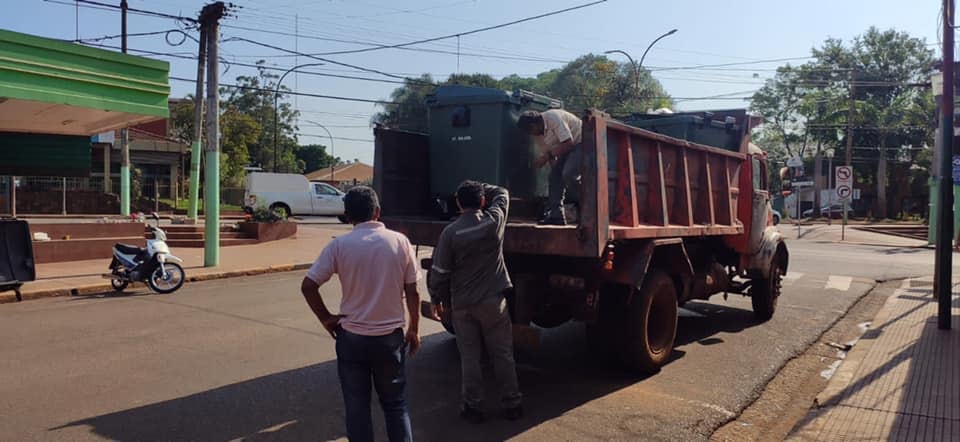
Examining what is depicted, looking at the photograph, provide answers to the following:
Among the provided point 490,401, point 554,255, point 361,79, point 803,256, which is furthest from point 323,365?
point 361,79

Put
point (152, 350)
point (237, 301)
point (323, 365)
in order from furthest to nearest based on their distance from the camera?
point (237, 301), point (152, 350), point (323, 365)

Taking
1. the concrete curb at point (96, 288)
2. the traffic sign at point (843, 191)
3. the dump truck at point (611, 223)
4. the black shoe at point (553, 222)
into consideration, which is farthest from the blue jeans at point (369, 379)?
the traffic sign at point (843, 191)

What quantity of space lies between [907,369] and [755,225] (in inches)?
93.5

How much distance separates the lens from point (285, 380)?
18.7ft

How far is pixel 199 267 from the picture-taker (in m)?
13.5

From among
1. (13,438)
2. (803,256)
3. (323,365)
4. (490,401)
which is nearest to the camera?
(13,438)

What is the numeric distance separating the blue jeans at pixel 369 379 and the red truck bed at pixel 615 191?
6.28ft

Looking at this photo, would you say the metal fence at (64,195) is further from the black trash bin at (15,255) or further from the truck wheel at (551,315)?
the truck wheel at (551,315)

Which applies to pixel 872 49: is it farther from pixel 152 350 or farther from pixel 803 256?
pixel 152 350

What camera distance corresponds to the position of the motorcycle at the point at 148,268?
10484mm

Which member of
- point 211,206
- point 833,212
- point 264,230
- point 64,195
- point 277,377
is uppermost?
point 64,195

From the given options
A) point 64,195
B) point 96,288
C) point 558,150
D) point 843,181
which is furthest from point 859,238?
point 64,195

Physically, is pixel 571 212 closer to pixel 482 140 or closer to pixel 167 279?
pixel 482 140

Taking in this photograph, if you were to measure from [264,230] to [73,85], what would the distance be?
8011 millimetres
